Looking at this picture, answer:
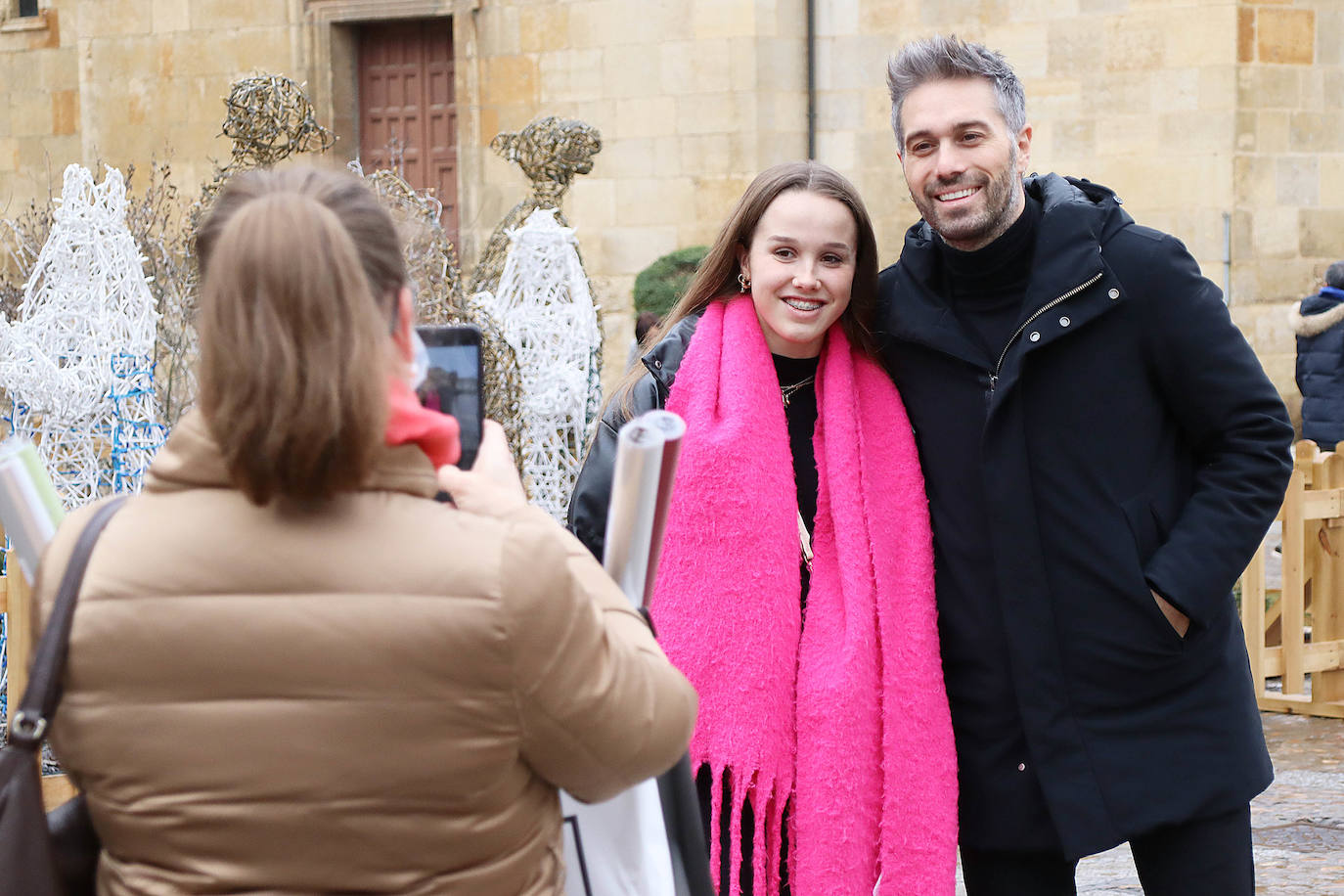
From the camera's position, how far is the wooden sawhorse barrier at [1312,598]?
23.1 ft

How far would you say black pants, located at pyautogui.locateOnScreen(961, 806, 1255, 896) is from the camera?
2.77 metres

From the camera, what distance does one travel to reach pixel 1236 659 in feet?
9.50

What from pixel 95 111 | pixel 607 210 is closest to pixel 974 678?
pixel 607 210

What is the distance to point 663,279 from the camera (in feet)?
42.1

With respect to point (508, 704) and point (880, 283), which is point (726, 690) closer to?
point (880, 283)

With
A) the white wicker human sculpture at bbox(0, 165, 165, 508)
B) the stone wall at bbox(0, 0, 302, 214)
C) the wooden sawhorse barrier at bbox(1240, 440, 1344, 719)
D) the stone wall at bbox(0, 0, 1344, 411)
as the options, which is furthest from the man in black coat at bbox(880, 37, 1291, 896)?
the stone wall at bbox(0, 0, 302, 214)

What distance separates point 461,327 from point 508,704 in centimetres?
57

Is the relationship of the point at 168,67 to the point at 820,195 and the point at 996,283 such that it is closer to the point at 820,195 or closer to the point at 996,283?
the point at 820,195

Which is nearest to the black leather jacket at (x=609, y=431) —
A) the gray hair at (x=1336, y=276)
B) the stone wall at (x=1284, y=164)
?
the gray hair at (x=1336, y=276)

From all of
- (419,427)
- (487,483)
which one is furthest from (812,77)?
(419,427)

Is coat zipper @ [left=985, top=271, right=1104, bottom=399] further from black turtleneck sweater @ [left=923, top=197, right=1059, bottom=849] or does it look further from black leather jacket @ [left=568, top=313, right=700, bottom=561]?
black leather jacket @ [left=568, top=313, right=700, bottom=561]

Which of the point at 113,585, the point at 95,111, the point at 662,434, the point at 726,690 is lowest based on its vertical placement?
the point at 726,690

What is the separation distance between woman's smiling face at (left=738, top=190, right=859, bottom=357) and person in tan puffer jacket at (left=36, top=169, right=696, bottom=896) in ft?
4.86

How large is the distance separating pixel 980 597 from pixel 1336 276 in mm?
9182
